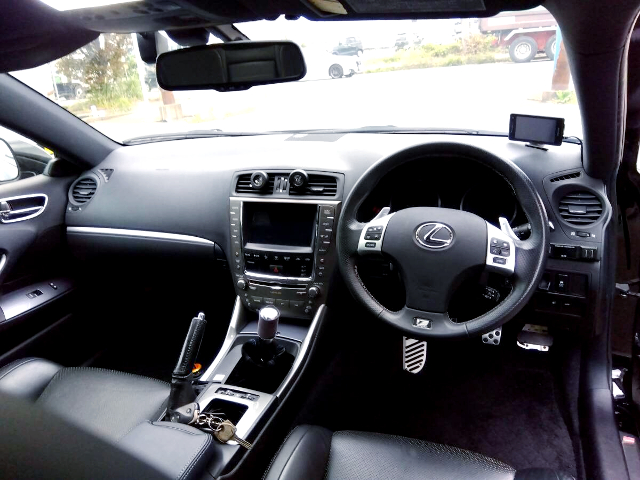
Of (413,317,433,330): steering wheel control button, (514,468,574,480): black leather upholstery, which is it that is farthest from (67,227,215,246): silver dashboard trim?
(514,468,574,480): black leather upholstery

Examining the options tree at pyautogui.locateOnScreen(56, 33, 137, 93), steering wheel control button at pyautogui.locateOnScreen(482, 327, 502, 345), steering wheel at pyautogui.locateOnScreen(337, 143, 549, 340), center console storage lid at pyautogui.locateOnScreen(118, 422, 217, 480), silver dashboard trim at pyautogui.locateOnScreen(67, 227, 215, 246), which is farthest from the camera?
silver dashboard trim at pyautogui.locateOnScreen(67, 227, 215, 246)

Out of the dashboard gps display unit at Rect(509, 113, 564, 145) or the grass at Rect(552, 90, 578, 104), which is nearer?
the grass at Rect(552, 90, 578, 104)

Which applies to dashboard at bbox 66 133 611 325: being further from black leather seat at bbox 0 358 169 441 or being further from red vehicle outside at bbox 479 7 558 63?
black leather seat at bbox 0 358 169 441

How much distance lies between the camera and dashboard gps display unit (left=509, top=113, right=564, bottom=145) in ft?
6.30

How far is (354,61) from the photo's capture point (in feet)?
8.58

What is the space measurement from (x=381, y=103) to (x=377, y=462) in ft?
6.11

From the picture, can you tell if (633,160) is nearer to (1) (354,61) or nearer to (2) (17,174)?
(1) (354,61)

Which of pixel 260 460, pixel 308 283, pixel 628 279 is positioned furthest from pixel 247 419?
pixel 628 279

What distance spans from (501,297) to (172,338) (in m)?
2.16

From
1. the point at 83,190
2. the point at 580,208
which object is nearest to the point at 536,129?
the point at 580,208

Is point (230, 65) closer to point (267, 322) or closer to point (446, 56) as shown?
point (267, 322)

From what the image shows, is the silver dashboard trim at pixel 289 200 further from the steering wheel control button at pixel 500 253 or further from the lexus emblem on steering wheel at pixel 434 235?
the steering wheel control button at pixel 500 253

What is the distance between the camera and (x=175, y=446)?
52.6 inches

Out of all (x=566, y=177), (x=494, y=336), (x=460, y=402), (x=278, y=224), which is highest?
(x=566, y=177)
